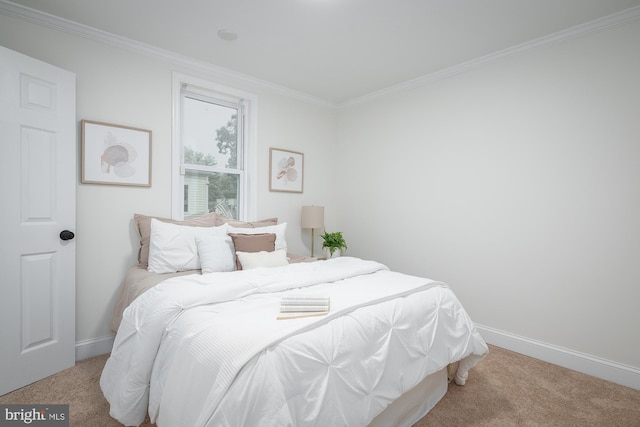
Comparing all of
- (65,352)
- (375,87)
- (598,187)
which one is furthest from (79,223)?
(598,187)

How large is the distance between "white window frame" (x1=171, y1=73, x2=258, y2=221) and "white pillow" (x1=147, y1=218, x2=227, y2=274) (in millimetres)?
401

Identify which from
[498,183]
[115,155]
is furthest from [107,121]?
[498,183]

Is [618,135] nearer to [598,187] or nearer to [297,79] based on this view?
[598,187]

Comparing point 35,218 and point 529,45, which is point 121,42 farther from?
point 529,45

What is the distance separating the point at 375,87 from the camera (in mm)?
3822

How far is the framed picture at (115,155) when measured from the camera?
2.60 m

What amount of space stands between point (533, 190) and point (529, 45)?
1221mm

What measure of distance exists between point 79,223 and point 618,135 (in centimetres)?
411

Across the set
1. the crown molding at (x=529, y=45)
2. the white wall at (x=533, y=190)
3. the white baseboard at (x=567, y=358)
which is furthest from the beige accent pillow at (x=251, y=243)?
the crown molding at (x=529, y=45)

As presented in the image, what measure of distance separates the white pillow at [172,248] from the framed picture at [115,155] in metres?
0.46

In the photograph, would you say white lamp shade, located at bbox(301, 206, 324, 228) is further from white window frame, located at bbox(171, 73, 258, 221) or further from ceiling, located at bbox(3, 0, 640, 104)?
ceiling, located at bbox(3, 0, 640, 104)

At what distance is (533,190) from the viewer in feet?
9.05

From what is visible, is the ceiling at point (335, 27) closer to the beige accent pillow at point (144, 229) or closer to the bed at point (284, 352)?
the beige accent pillow at point (144, 229)

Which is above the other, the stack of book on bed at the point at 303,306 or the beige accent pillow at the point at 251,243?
the beige accent pillow at the point at 251,243
